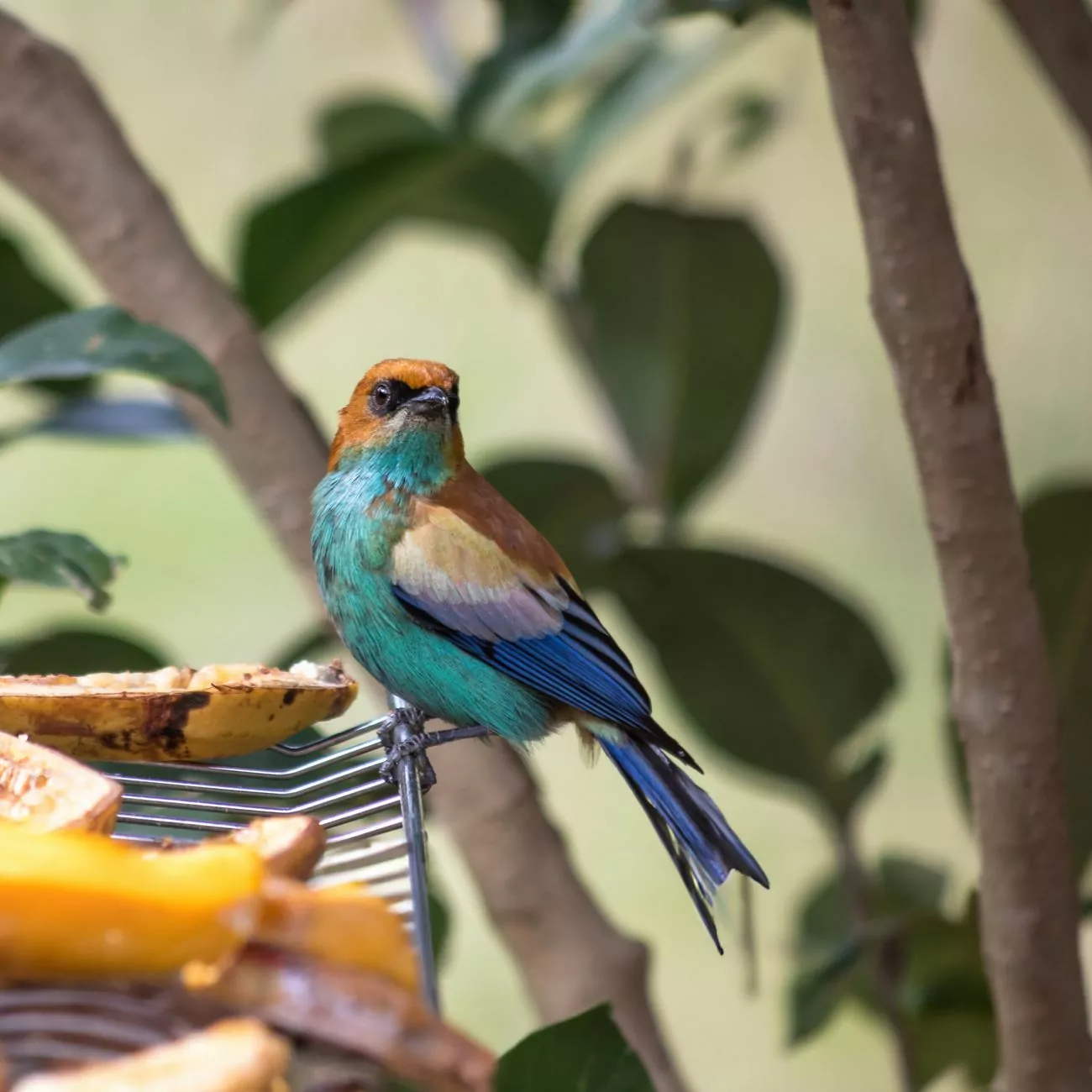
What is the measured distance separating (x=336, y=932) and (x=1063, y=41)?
1.21 metres

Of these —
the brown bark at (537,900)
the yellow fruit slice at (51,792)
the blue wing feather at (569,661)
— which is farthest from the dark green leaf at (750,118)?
the yellow fruit slice at (51,792)

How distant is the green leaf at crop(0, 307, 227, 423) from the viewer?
3.99 ft

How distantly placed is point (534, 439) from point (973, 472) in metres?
2.37

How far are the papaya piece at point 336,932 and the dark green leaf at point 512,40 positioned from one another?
4.01 feet

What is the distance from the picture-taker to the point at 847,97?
104 centimetres

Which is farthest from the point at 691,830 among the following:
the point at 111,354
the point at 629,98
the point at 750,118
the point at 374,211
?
the point at 750,118

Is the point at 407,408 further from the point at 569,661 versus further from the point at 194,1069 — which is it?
the point at 194,1069

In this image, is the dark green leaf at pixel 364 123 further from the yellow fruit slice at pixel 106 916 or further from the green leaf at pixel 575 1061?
the yellow fruit slice at pixel 106 916

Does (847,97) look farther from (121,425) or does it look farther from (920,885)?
(920,885)

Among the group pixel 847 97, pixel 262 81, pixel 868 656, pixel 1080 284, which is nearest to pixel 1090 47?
pixel 847 97

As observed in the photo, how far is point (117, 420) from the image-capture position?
1.74 m

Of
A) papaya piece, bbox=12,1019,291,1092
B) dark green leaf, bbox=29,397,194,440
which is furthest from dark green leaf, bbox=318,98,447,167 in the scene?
papaya piece, bbox=12,1019,291,1092

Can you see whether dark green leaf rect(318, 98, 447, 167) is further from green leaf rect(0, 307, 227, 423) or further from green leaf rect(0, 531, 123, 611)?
green leaf rect(0, 531, 123, 611)

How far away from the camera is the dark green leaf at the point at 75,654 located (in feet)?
5.16
